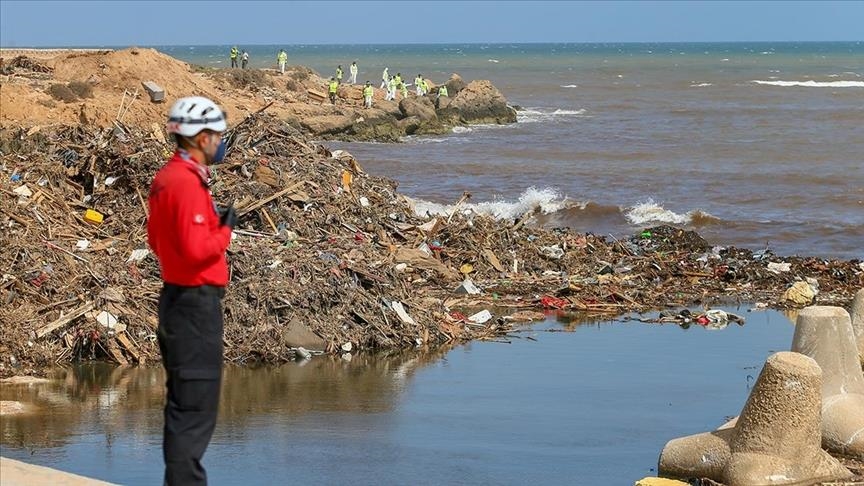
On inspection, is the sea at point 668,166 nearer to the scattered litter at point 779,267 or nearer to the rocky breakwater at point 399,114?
the rocky breakwater at point 399,114

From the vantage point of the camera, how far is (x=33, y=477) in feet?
22.3

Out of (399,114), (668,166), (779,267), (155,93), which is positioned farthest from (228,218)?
(399,114)

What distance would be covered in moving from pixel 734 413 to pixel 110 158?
26.4ft

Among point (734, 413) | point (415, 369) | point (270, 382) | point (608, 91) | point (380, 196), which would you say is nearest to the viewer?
point (734, 413)

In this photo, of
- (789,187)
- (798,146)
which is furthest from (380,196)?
(798,146)

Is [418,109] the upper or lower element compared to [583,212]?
upper

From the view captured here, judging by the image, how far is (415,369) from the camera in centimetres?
1255

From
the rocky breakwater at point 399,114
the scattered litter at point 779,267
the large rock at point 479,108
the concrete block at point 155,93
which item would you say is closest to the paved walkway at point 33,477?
the scattered litter at point 779,267

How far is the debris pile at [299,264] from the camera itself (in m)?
12.5

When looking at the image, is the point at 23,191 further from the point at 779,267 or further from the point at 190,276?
the point at 779,267

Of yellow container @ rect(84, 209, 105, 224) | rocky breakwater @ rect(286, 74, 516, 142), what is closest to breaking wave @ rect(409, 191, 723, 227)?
yellow container @ rect(84, 209, 105, 224)

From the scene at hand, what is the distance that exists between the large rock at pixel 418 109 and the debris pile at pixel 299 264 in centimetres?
3197

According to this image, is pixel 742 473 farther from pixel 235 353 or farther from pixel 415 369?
pixel 235 353

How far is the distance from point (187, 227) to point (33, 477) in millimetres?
2016
